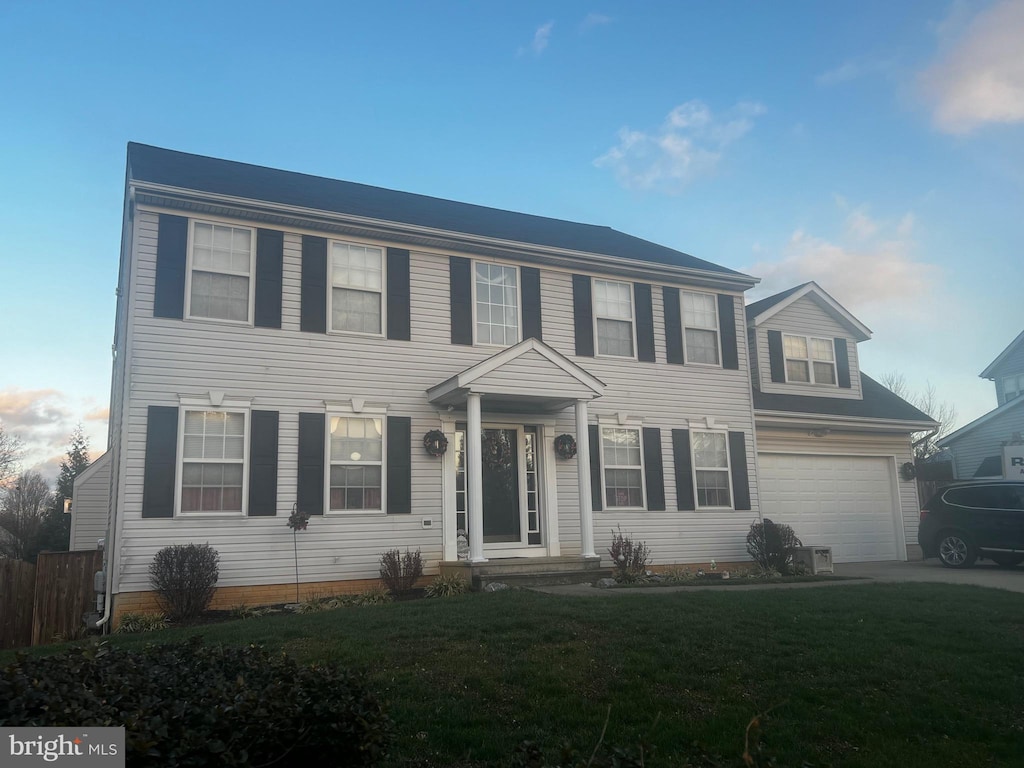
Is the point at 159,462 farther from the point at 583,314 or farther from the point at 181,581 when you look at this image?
the point at 583,314

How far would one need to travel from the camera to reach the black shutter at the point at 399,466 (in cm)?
1185

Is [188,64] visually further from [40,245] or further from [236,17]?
[40,245]

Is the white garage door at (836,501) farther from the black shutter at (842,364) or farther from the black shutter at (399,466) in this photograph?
the black shutter at (399,466)

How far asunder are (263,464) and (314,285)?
290 centimetres

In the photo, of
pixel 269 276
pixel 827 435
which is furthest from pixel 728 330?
pixel 269 276

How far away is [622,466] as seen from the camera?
1367 centimetres

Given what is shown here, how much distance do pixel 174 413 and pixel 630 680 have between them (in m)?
7.82

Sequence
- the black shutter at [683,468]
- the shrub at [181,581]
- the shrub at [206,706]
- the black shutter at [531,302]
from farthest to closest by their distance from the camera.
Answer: the black shutter at [683,468], the black shutter at [531,302], the shrub at [181,581], the shrub at [206,706]

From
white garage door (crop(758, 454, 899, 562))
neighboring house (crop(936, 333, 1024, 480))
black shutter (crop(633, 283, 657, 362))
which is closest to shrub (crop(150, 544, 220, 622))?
black shutter (crop(633, 283, 657, 362))

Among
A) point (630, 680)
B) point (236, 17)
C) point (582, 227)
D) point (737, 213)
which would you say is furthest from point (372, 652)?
point (582, 227)

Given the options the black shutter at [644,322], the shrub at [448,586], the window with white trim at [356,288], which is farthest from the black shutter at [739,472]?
the window with white trim at [356,288]

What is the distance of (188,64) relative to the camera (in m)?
12.8

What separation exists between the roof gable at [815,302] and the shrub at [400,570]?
9.14 m

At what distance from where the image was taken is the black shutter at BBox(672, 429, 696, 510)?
1408 cm
